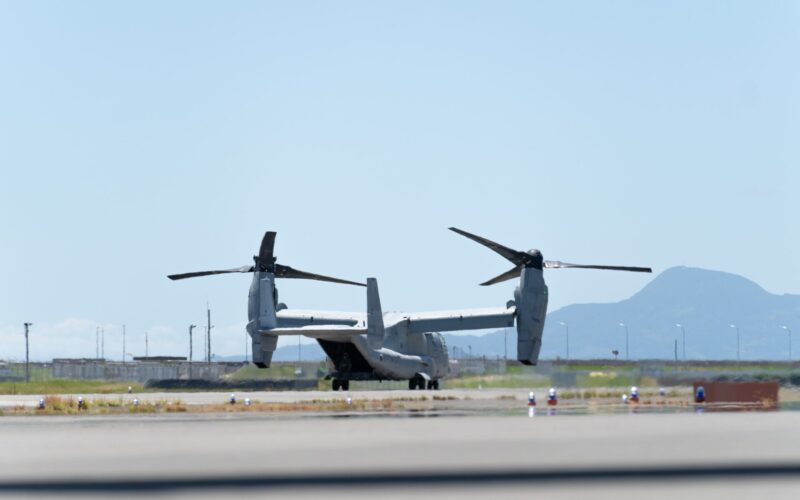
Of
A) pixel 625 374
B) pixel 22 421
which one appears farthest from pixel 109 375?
pixel 22 421

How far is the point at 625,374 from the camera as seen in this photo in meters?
59.4

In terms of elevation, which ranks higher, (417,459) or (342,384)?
(417,459)

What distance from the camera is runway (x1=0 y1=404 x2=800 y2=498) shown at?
49.6 feet

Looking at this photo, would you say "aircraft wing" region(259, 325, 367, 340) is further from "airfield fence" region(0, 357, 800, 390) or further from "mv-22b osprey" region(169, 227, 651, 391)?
"airfield fence" region(0, 357, 800, 390)

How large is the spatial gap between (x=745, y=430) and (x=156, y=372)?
10209cm

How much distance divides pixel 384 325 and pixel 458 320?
4467mm

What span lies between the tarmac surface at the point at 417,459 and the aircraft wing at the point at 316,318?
46.2 metres

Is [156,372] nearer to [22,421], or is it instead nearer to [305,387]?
[305,387]

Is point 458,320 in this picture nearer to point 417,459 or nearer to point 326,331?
point 326,331

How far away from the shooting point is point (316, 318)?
76438mm

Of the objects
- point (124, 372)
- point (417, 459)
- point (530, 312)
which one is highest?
point (530, 312)

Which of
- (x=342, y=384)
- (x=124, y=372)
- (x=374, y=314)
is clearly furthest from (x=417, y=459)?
(x=124, y=372)

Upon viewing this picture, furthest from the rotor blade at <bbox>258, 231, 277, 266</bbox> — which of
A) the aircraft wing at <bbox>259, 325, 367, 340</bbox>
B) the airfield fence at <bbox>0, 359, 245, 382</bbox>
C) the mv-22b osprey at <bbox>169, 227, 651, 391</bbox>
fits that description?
the airfield fence at <bbox>0, 359, 245, 382</bbox>

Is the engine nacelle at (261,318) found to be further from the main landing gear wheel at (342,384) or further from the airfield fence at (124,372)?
the airfield fence at (124,372)
